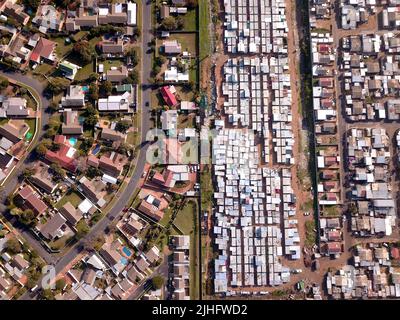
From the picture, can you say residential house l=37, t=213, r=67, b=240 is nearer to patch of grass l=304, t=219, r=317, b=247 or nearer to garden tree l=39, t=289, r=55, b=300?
garden tree l=39, t=289, r=55, b=300

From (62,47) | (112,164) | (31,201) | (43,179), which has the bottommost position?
(31,201)

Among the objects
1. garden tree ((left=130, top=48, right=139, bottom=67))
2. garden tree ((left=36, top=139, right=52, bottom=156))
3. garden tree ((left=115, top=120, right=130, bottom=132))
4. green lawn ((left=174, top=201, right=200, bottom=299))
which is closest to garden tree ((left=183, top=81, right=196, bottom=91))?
garden tree ((left=130, top=48, right=139, bottom=67))

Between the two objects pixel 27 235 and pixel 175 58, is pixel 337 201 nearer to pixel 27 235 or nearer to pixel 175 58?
pixel 175 58

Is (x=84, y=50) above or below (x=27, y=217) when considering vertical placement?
above

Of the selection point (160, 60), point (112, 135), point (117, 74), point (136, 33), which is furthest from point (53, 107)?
point (160, 60)

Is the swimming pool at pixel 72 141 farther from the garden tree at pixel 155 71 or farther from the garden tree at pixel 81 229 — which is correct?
the garden tree at pixel 155 71

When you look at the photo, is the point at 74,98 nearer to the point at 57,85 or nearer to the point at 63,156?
the point at 57,85

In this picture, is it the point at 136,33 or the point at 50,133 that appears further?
the point at 136,33

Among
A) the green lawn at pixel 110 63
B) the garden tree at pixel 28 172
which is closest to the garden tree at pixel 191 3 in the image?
the green lawn at pixel 110 63

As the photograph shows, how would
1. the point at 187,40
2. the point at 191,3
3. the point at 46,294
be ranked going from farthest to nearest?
the point at 187,40 < the point at 191,3 < the point at 46,294
